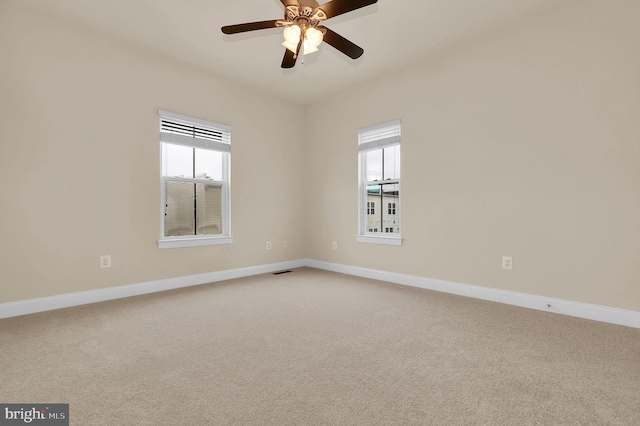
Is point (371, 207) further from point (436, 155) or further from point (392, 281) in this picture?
point (436, 155)

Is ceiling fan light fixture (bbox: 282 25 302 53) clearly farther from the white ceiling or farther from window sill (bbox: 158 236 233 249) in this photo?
window sill (bbox: 158 236 233 249)

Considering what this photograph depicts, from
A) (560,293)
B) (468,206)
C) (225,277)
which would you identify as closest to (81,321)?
(225,277)

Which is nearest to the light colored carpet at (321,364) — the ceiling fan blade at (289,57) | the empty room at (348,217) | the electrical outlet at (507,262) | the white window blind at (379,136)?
the empty room at (348,217)

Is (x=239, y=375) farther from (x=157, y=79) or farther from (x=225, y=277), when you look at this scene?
(x=157, y=79)

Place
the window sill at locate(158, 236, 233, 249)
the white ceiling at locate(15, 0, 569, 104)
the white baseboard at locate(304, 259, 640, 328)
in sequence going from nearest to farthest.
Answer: the white baseboard at locate(304, 259, 640, 328)
the white ceiling at locate(15, 0, 569, 104)
the window sill at locate(158, 236, 233, 249)

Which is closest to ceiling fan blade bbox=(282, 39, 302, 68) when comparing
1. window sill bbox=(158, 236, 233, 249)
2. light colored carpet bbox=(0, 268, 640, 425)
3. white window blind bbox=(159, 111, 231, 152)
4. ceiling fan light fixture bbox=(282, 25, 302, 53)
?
ceiling fan light fixture bbox=(282, 25, 302, 53)

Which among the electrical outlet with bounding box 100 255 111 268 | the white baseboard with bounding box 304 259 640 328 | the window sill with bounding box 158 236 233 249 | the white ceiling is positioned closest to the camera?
the white baseboard with bounding box 304 259 640 328

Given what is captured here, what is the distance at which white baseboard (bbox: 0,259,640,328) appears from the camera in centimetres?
264

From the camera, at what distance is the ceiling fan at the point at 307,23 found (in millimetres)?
2121

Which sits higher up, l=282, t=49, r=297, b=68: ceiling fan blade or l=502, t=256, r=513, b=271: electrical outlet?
l=282, t=49, r=297, b=68: ceiling fan blade

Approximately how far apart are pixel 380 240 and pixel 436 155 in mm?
1307

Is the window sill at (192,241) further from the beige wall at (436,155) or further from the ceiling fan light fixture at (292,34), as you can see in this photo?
the ceiling fan light fixture at (292,34)

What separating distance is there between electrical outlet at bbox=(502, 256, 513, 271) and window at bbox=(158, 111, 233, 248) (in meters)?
3.30

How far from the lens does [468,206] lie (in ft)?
11.2
